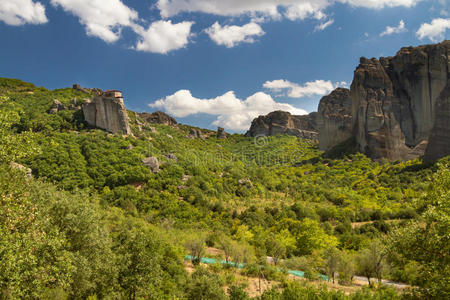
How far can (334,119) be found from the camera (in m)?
104

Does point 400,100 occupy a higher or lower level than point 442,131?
higher

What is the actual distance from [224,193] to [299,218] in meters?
16.9

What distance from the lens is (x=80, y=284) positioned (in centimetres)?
1288

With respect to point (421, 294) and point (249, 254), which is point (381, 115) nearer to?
point (249, 254)

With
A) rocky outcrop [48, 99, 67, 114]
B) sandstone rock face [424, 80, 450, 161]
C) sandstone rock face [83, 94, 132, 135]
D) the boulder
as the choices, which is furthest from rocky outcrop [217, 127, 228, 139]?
sandstone rock face [424, 80, 450, 161]

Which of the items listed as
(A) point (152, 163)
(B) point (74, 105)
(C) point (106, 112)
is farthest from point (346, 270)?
(B) point (74, 105)

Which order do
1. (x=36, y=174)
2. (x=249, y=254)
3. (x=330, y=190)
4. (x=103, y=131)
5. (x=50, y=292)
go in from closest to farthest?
(x=50, y=292) < (x=249, y=254) < (x=36, y=174) < (x=103, y=131) < (x=330, y=190)

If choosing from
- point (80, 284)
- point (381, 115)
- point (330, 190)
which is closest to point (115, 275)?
point (80, 284)

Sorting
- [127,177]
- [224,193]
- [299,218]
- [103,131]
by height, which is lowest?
[299,218]

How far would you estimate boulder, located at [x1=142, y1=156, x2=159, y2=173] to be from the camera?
4775 centimetres

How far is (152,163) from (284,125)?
107176 mm

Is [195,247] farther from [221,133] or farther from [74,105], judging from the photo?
[221,133]

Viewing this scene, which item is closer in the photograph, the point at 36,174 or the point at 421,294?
the point at 421,294

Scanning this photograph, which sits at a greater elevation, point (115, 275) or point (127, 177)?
point (127, 177)
